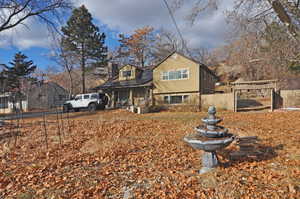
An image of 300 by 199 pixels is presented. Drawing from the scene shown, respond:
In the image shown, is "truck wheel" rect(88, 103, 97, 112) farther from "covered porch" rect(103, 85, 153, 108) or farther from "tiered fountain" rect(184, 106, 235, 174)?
"tiered fountain" rect(184, 106, 235, 174)

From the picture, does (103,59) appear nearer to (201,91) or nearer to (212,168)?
(201,91)

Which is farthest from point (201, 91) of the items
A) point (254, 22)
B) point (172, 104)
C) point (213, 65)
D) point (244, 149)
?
point (213, 65)

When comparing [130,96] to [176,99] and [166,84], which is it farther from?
[176,99]

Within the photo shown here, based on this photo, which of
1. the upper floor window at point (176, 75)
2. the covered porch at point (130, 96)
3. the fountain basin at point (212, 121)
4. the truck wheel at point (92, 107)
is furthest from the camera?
the covered porch at point (130, 96)

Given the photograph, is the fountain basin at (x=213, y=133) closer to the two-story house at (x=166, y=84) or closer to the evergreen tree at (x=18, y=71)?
the two-story house at (x=166, y=84)

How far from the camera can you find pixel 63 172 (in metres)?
4.22

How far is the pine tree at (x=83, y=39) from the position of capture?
28.9 m

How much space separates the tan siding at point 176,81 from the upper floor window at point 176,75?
13.0 inches

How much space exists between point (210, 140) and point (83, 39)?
30773mm

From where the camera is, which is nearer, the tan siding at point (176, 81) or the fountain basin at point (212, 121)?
the fountain basin at point (212, 121)

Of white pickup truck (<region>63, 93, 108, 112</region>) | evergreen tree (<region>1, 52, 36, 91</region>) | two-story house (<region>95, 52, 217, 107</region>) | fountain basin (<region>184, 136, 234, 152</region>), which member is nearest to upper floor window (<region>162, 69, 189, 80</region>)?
two-story house (<region>95, 52, 217, 107</region>)

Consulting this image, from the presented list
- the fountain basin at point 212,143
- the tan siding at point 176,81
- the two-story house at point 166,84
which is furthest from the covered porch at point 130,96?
the fountain basin at point 212,143

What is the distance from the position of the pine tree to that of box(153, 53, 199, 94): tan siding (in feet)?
48.2

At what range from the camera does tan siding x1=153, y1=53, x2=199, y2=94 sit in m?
17.7
